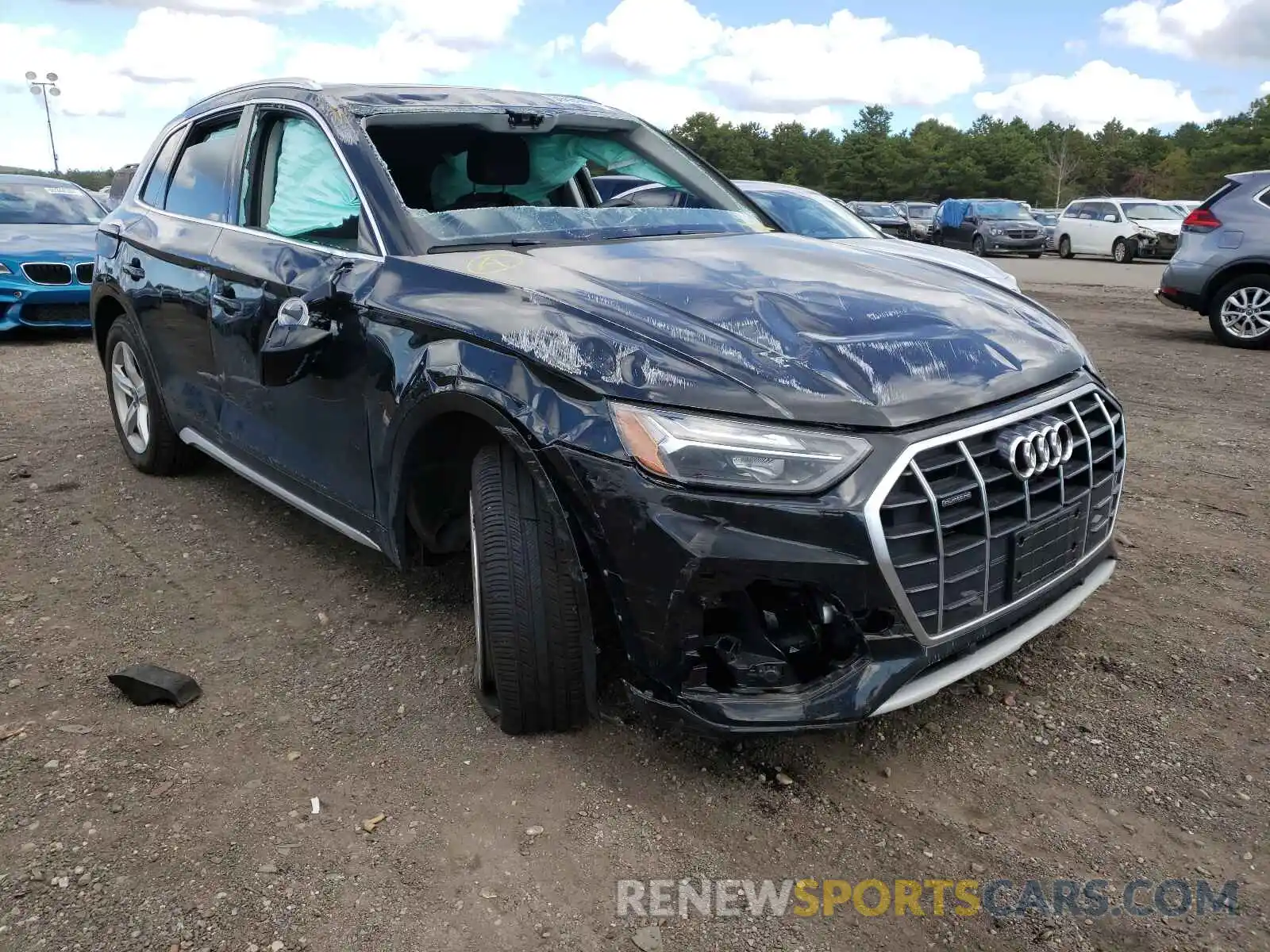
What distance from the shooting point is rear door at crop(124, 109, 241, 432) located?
3820mm

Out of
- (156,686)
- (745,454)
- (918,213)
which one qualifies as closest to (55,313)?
(156,686)

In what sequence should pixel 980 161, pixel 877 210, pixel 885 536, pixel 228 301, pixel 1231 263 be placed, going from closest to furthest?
Result: pixel 885 536 → pixel 228 301 → pixel 1231 263 → pixel 877 210 → pixel 980 161

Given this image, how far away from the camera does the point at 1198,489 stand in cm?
464

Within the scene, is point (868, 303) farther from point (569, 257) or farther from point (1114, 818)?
point (1114, 818)

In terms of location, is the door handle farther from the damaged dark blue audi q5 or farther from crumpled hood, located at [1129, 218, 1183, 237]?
crumpled hood, located at [1129, 218, 1183, 237]

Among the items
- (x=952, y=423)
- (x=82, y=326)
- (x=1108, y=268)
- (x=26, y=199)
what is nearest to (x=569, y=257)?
(x=952, y=423)

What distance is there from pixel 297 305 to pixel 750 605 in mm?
1793

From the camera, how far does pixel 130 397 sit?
4.89 meters

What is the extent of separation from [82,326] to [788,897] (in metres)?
9.42

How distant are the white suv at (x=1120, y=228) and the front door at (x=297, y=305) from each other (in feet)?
74.4

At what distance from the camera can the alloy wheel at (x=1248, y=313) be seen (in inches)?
346

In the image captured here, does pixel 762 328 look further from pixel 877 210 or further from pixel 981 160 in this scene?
pixel 981 160

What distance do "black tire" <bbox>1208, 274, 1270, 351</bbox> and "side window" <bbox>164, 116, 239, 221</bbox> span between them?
8.66 meters

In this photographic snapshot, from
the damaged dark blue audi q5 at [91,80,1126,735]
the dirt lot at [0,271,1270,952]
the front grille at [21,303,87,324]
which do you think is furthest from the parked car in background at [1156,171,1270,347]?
the front grille at [21,303,87,324]
